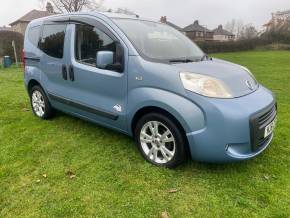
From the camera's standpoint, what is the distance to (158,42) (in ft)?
12.9

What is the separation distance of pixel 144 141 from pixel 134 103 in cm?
49

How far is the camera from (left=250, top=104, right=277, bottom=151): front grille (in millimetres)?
3100

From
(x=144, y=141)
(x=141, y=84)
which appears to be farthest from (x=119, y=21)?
(x=144, y=141)

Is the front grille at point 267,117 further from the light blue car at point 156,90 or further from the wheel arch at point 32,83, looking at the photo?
the wheel arch at point 32,83

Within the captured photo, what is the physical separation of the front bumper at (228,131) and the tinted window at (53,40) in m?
2.44

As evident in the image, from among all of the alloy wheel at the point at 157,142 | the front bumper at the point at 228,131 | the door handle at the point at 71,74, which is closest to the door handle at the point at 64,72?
the door handle at the point at 71,74

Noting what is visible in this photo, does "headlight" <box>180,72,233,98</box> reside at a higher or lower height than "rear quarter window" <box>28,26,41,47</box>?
lower

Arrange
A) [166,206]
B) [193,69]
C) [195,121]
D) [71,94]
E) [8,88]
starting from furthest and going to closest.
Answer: [8,88], [71,94], [193,69], [195,121], [166,206]

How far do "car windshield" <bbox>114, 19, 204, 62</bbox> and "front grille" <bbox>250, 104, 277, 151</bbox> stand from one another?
1122 mm

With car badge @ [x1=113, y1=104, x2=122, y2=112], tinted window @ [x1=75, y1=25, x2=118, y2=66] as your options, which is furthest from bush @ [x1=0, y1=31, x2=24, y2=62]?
car badge @ [x1=113, y1=104, x2=122, y2=112]

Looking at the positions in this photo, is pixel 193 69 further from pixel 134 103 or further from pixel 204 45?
pixel 204 45

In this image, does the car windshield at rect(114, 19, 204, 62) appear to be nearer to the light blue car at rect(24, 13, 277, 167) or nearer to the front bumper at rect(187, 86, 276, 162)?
the light blue car at rect(24, 13, 277, 167)

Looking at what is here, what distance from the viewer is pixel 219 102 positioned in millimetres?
3045

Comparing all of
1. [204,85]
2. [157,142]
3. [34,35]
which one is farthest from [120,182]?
[34,35]
